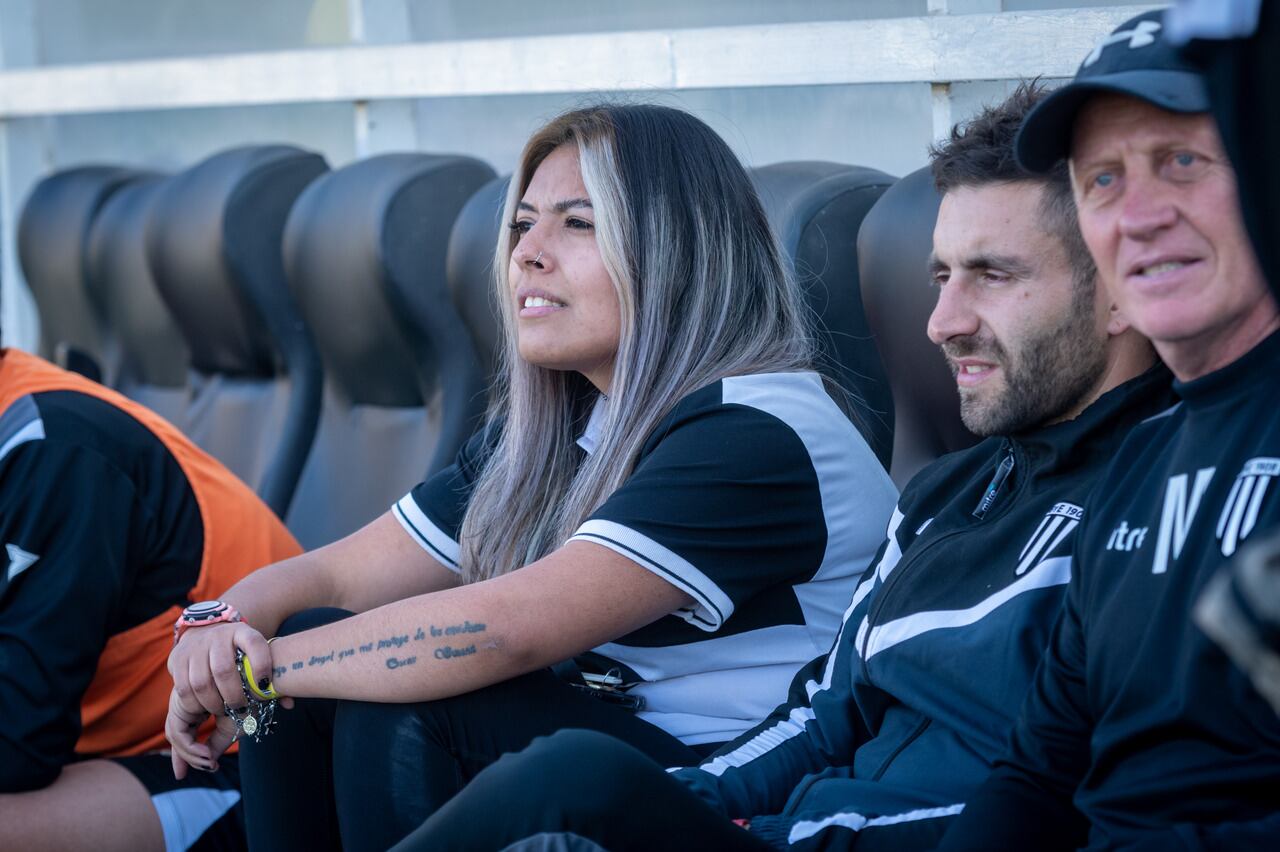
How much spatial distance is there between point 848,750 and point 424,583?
2.33 feet

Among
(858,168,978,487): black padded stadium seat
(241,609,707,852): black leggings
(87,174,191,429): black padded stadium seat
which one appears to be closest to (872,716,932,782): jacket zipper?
(241,609,707,852): black leggings

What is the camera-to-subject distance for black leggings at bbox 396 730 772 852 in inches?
43.5

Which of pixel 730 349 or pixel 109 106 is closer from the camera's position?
pixel 730 349

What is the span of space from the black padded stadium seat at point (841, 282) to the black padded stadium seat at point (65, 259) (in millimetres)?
1962

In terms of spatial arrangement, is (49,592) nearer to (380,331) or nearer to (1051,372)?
(380,331)

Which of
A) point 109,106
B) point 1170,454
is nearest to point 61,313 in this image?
point 109,106

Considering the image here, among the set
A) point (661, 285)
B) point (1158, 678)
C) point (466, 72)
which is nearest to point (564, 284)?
point (661, 285)

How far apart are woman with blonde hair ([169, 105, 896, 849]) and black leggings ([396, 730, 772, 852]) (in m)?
0.33

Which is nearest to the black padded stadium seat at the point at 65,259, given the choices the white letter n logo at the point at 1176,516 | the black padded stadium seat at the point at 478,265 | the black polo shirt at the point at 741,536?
the black padded stadium seat at the point at 478,265

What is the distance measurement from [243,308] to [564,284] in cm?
139

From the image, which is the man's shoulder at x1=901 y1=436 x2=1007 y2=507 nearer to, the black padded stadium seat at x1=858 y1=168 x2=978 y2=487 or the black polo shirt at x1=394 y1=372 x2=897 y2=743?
the black polo shirt at x1=394 y1=372 x2=897 y2=743

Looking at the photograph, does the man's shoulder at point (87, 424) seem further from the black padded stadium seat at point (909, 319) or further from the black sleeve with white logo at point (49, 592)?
the black padded stadium seat at point (909, 319)

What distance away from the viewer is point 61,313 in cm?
347

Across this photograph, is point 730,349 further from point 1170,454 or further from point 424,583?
point 1170,454
